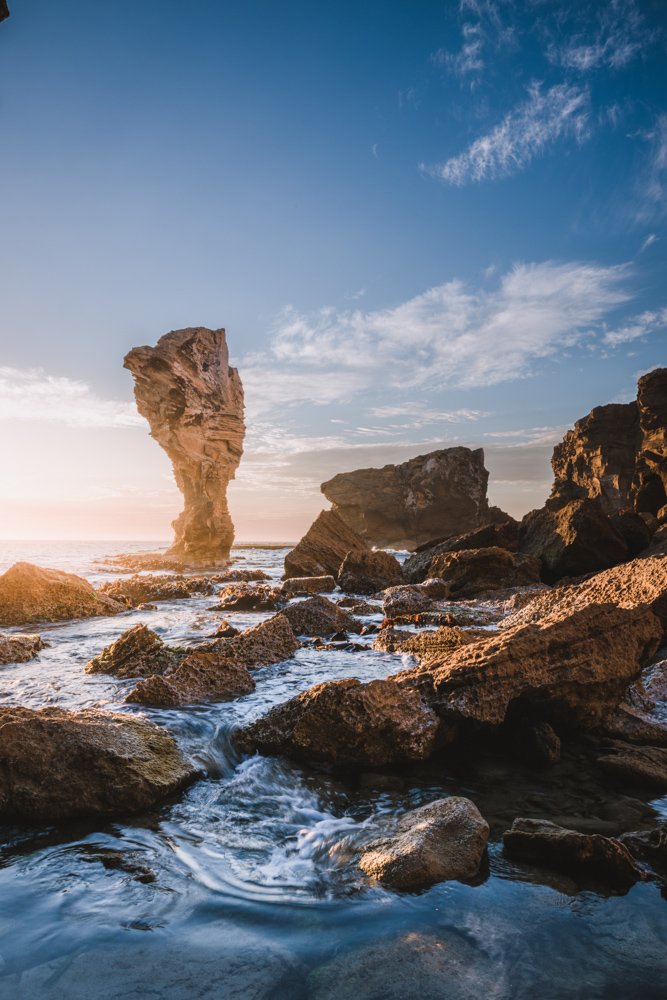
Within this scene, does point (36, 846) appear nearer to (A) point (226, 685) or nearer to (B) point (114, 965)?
(B) point (114, 965)

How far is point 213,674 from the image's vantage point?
20.4 feet

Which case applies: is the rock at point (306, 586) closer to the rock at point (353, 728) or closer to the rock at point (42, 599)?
the rock at point (42, 599)

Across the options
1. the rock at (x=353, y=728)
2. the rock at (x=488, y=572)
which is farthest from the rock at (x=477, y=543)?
the rock at (x=353, y=728)

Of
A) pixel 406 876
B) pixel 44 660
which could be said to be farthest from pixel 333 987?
pixel 44 660

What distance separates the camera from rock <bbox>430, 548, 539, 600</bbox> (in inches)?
614

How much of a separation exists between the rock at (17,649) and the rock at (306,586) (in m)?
8.85

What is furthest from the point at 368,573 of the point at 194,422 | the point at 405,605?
the point at 194,422

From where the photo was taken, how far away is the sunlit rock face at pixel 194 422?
141ft

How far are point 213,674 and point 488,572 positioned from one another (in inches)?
462

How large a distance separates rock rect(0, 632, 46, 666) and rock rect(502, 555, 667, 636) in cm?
761

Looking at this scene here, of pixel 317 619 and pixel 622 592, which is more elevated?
pixel 622 592

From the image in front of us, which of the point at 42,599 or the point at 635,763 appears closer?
the point at 635,763

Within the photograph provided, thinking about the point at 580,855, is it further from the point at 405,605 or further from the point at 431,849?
the point at 405,605

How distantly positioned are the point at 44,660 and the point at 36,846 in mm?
5788
